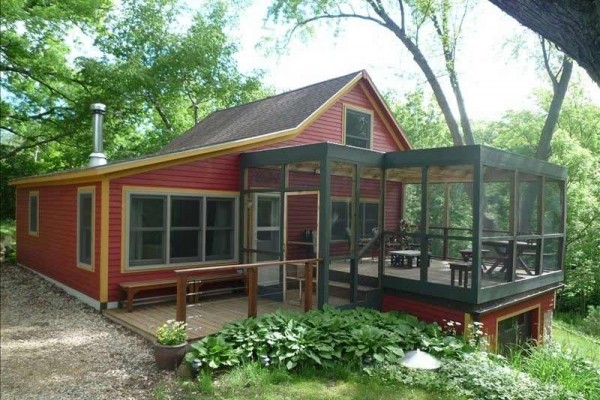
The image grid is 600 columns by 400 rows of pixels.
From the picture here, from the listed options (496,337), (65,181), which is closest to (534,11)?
(496,337)

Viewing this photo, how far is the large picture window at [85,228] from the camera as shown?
8.13 metres


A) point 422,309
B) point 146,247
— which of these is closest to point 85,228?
point 146,247

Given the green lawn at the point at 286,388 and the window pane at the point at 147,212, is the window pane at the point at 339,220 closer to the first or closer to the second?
the window pane at the point at 147,212

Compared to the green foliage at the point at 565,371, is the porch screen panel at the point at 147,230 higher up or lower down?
higher up

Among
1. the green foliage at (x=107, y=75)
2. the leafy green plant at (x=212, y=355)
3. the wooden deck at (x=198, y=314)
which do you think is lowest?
the wooden deck at (x=198, y=314)

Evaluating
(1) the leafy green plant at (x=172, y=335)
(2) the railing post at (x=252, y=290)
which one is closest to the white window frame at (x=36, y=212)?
(1) the leafy green plant at (x=172, y=335)

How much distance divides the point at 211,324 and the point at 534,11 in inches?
221

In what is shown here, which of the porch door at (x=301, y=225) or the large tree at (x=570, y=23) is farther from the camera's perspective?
the porch door at (x=301, y=225)

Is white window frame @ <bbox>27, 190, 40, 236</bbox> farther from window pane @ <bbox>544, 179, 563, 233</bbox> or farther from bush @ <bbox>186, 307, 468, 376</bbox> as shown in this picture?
window pane @ <bbox>544, 179, 563, 233</bbox>

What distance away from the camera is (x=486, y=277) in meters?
7.71

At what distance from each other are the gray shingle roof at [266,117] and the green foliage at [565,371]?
679 cm

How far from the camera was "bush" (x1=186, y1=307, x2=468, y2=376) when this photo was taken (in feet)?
17.0

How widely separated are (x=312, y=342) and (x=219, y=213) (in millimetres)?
4325

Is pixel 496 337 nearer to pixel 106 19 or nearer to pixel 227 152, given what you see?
pixel 227 152
